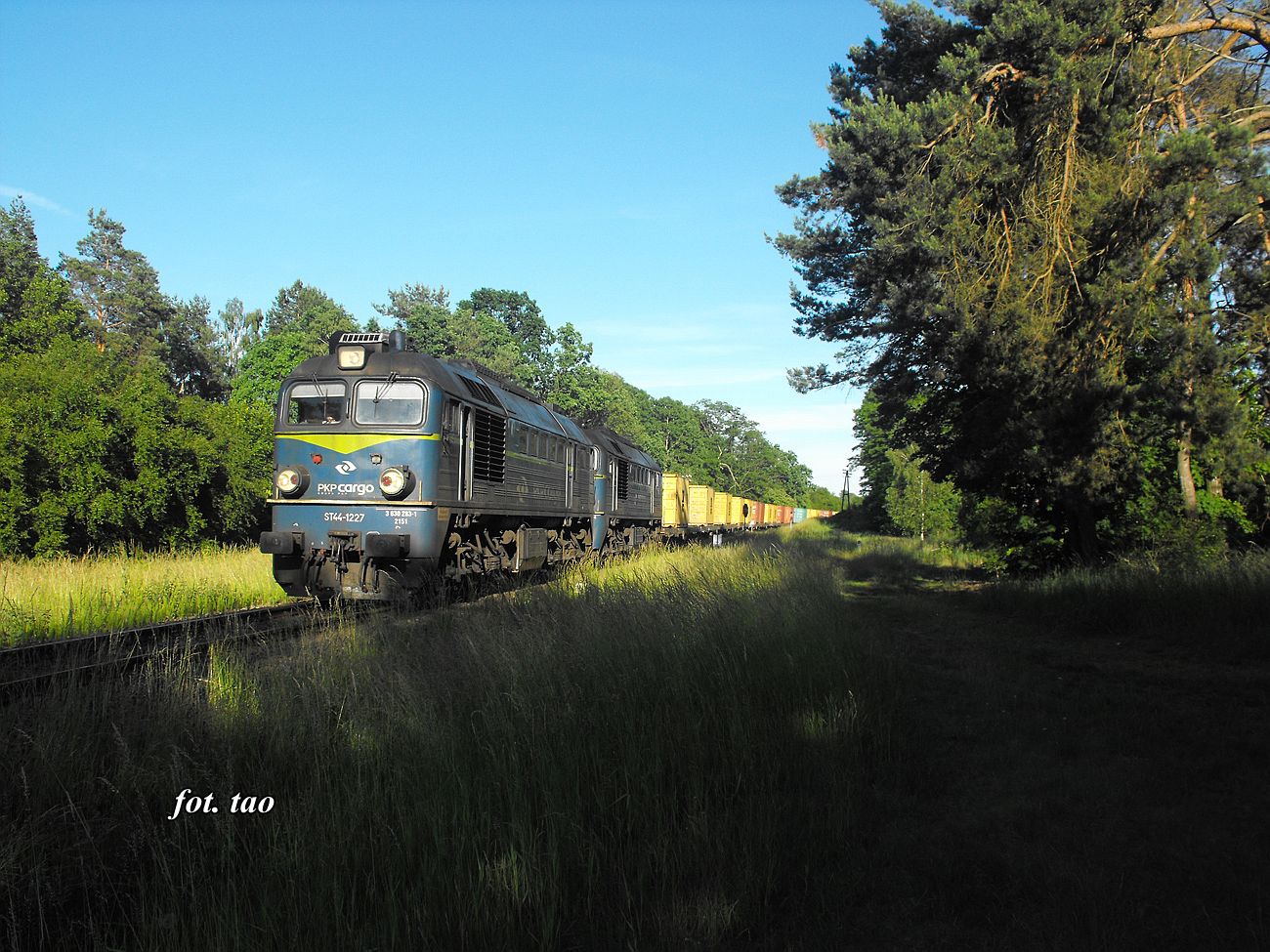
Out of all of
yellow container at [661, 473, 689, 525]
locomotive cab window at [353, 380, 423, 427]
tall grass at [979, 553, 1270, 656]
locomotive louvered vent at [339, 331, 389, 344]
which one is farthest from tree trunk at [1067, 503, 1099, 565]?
yellow container at [661, 473, 689, 525]

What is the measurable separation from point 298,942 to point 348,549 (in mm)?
8323

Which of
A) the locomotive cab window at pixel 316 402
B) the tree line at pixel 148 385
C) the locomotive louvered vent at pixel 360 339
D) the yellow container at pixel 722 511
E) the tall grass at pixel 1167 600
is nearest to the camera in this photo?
the tall grass at pixel 1167 600

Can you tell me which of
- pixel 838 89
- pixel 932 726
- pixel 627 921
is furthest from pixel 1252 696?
pixel 838 89

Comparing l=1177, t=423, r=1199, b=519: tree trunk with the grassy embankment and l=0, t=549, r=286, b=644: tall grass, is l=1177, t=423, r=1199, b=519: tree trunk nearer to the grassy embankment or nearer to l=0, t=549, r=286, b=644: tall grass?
the grassy embankment

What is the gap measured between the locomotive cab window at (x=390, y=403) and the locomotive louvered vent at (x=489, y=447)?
1.43m

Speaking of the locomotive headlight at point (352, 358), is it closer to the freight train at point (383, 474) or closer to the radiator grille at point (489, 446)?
the freight train at point (383, 474)

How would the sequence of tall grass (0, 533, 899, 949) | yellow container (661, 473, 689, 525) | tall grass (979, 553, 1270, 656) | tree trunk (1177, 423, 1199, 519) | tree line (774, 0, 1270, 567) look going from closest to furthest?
1. tall grass (0, 533, 899, 949)
2. tall grass (979, 553, 1270, 656)
3. tree line (774, 0, 1270, 567)
4. tree trunk (1177, 423, 1199, 519)
5. yellow container (661, 473, 689, 525)

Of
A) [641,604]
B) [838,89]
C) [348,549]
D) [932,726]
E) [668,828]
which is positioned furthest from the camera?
[838,89]

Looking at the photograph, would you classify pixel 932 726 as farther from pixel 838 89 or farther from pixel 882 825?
pixel 838 89

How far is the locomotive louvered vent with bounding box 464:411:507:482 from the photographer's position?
12500mm

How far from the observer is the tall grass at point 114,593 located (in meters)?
8.91

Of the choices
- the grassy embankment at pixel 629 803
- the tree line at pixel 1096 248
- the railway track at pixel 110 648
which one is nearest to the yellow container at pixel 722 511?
the tree line at pixel 1096 248

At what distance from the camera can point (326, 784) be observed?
171 inches

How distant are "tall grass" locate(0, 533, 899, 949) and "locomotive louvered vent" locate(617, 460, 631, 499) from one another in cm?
1672
